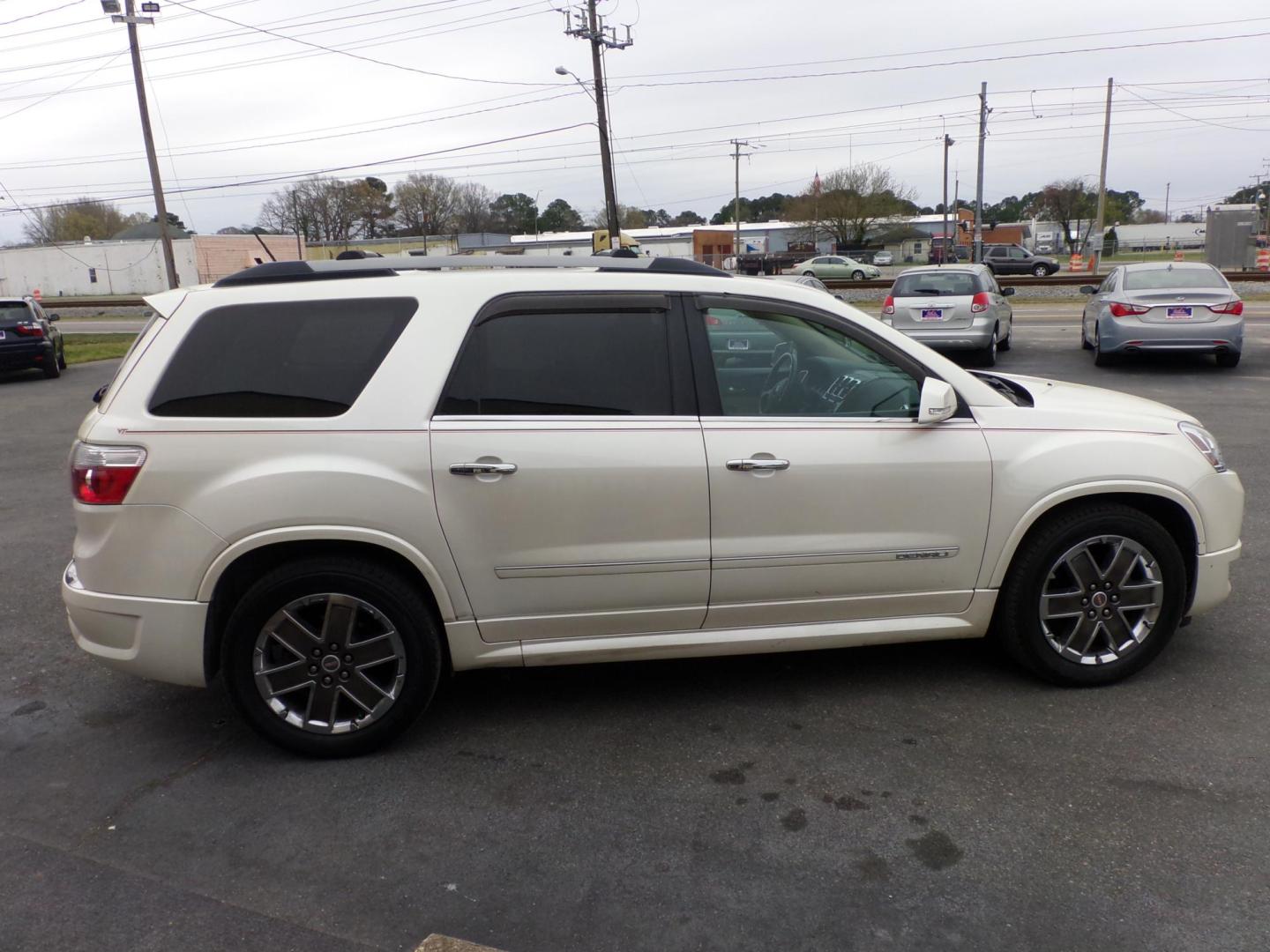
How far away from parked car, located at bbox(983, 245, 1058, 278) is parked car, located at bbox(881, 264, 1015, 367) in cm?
3419

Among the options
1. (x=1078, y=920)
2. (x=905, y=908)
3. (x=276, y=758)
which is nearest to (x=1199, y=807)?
(x=1078, y=920)

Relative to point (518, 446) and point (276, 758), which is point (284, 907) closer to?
point (276, 758)

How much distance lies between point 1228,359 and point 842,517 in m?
13.4

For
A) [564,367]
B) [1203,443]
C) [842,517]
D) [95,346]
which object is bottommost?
[95,346]

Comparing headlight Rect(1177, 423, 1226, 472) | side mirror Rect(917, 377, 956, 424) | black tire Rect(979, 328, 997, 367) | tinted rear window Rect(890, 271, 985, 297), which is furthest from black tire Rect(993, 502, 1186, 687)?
tinted rear window Rect(890, 271, 985, 297)

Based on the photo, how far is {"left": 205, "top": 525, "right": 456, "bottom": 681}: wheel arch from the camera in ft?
12.0

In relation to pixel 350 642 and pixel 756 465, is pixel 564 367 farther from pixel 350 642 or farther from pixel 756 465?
pixel 350 642

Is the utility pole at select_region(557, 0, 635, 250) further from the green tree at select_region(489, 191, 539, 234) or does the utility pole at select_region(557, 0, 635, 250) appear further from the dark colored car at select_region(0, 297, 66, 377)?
the green tree at select_region(489, 191, 539, 234)

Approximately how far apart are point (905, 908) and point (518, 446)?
199 cm

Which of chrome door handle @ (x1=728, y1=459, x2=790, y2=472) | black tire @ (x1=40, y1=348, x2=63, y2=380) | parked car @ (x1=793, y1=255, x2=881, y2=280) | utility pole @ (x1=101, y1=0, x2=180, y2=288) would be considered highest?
utility pole @ (x1=101, y1=0, x2=180, y2=288)

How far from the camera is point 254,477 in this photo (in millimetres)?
3635

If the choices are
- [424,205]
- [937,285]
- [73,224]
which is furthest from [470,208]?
[937,285]

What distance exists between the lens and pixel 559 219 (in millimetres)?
105438

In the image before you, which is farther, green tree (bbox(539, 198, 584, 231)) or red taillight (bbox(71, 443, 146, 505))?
green tree (bbox(539, 198, 584, 231))
